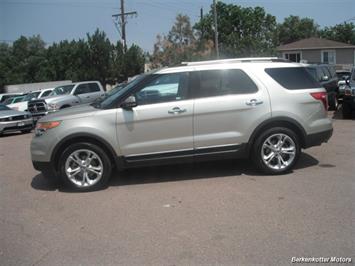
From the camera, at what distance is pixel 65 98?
19.5 meters

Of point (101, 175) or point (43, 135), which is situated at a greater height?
point (43, 135)

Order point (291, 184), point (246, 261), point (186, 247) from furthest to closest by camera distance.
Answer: point (291, 184), point (186, 247), point (246, 261)

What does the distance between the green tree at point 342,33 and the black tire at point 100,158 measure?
77813 millimetres

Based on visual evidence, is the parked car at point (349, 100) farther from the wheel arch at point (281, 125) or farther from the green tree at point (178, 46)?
the green tree at point (178, 46)

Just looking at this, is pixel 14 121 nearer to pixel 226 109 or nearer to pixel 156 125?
pixel 156 125

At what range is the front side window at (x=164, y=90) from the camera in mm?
6570

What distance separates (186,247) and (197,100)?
9.34 feet

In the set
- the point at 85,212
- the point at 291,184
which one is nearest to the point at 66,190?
the point at 85,212

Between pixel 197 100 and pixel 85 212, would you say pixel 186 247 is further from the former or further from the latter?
pixel 197 100

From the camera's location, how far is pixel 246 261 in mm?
3938

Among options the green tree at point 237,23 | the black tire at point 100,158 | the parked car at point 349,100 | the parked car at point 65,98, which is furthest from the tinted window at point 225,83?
the green tree at point 237,23

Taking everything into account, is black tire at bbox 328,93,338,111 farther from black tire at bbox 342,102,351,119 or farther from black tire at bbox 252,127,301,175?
black tire at bbox 252,127,301,175

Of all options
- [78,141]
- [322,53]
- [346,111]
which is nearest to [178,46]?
[322,53]

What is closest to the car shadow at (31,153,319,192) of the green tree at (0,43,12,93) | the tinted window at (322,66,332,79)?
the tinted window at (322,66,332,79)
